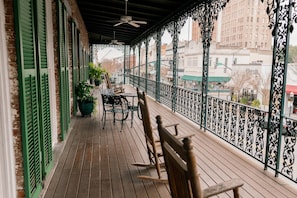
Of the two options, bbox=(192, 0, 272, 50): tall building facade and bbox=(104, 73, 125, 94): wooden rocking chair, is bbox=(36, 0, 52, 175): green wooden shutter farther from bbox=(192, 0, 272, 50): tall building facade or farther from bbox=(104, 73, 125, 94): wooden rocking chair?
bbox=(104, 73, 125, 94): wooden rocking chair

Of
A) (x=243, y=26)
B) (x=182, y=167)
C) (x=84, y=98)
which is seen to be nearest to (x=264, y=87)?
(x=243, y=26)

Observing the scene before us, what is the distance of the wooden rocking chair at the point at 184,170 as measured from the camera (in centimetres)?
113

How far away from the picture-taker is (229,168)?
10.6 feet

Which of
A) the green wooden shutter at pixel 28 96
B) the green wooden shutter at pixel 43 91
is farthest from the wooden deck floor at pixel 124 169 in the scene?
the green wooden shutter at pixel 28 96

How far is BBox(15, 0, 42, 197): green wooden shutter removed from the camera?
5.88 feet

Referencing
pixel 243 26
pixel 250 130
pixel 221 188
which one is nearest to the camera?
pixel 221 188

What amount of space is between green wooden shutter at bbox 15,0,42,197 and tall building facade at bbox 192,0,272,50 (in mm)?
2767

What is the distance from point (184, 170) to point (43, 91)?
73.9 inches

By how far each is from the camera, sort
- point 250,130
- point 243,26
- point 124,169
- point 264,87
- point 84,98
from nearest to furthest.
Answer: point 124,169 < point 264,87 < point 250,130 < point 243,26 < point 84,98

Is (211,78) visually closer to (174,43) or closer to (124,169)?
(174,43)

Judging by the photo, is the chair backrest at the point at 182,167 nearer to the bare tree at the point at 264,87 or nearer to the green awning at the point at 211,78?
the bare tree at the point at 264,87

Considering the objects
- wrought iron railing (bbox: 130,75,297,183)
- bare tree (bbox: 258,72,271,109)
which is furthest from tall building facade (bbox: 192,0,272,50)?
wrought iron railing (bbox: 130,75,297,183)

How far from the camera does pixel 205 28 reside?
491 centimetres

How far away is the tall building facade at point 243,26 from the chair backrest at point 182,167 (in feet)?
8.21
